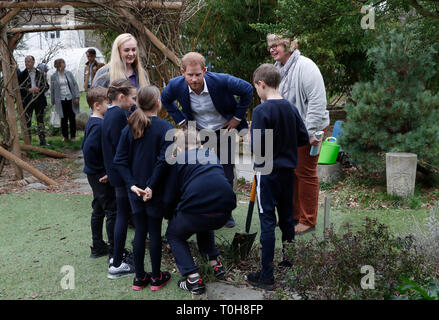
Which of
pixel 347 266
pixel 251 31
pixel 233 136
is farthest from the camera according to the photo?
pixel 251 31

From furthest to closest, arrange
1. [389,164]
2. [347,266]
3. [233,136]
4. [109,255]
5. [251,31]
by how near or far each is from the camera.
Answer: [251,31] < [389,164] < [233,136] < [109,255] < [347,266]

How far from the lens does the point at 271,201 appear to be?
322 cm

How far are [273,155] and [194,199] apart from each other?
647 mm

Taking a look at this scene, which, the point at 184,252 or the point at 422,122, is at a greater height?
the point at 422,122

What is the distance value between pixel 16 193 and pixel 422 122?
5318 millimetres

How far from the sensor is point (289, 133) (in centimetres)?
324

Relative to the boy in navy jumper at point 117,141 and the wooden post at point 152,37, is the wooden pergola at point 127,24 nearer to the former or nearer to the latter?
the wooden post at point 152,37

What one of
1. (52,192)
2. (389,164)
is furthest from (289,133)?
(52,192)

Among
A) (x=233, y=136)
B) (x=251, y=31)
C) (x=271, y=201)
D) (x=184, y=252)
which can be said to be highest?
(x=251, y=31)

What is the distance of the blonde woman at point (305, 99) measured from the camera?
3.98m

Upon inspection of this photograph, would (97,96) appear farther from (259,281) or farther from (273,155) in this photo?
(259,281)

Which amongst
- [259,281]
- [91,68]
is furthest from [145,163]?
[91,68]
